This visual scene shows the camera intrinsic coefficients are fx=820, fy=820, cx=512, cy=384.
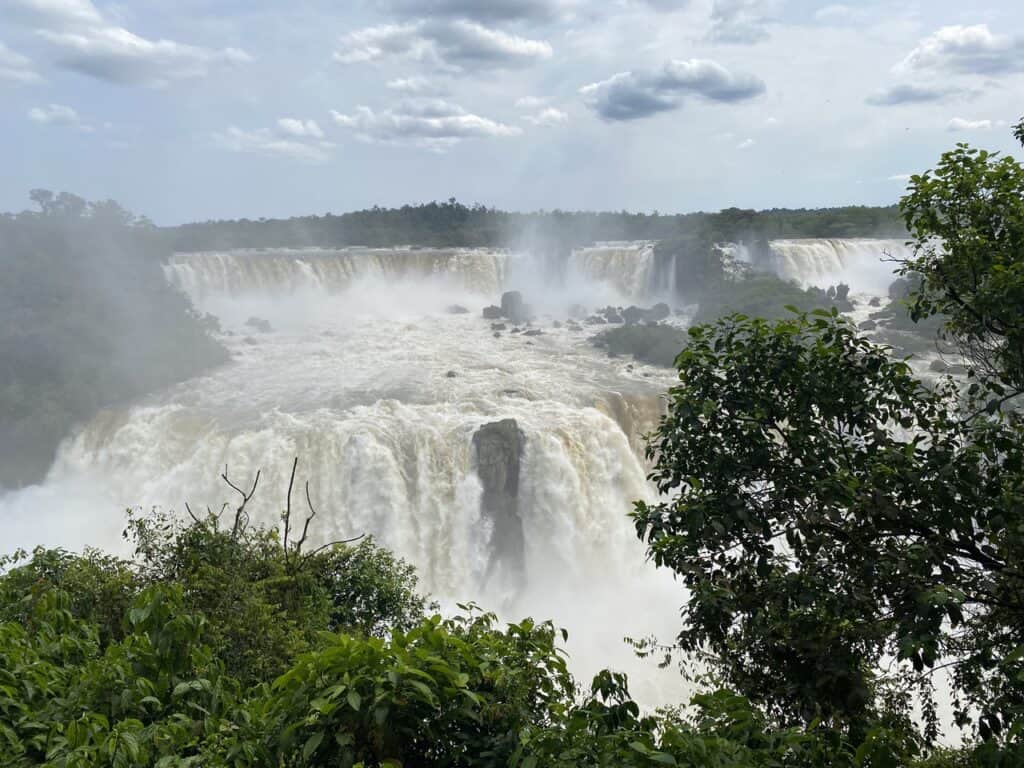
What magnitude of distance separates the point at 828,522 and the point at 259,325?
29724mm

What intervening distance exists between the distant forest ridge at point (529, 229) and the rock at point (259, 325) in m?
13.0

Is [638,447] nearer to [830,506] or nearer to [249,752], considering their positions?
[830,506]

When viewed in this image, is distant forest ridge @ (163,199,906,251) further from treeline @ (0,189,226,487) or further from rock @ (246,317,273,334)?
rock @ (246,317,273,334)

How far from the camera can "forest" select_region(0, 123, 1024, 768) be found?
3.27m

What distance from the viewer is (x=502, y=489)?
1752 centimetres

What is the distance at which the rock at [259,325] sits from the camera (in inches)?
1245

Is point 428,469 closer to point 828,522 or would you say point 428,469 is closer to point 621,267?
point 828,522

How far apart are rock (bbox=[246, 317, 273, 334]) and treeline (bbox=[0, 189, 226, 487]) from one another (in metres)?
2.27

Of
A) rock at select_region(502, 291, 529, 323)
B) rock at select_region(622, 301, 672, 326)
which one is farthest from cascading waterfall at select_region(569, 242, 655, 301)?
rock at select_region(502, 291, 529, 323)

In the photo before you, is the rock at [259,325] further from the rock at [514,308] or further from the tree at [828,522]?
the tree at [828,522]

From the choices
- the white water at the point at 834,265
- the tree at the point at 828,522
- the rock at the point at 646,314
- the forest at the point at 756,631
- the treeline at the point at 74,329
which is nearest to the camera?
the forest at the point at 756,631

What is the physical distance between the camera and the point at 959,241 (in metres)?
4.78

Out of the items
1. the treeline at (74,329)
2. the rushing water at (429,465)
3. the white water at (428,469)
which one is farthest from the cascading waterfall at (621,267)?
the treeline at (74,329)

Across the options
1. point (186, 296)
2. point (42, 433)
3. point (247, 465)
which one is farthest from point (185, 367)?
Answer: point (247, 465)
